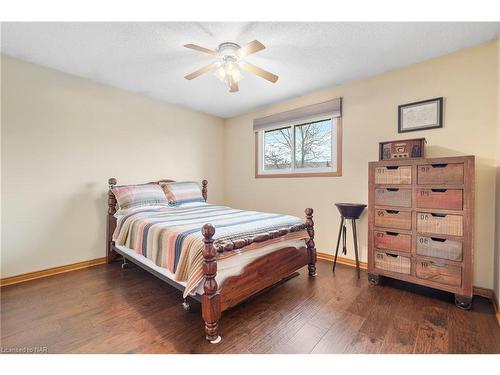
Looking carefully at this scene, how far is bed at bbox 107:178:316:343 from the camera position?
5.04 feet

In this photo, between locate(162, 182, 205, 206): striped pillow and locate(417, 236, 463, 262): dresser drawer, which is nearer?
locate(417, 236, 463, 262): dresser drawer

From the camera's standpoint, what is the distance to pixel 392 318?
5.71 ft

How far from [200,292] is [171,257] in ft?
1.24

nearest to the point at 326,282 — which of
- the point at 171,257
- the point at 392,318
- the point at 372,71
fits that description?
the point at 392,318

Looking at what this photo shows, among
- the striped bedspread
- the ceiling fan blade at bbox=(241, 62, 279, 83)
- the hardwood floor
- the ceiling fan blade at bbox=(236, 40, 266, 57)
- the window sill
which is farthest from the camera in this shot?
the window sill

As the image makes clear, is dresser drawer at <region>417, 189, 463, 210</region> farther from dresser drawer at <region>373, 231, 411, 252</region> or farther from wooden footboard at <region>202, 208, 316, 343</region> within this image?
wooden footboard at <region>202, 208, 316, 343</region>

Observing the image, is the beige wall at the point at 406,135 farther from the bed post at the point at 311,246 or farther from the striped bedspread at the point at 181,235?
the striped bedspread at the point at 181,235

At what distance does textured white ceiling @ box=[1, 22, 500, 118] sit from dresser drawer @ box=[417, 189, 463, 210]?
135cm

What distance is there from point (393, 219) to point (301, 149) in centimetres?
170

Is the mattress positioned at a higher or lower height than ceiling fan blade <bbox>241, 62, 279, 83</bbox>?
lower

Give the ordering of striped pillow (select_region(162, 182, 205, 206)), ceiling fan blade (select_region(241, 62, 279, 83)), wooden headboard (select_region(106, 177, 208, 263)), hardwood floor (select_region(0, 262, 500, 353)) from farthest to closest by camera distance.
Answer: striped pillow (select_region(162, 182, 205, 206)) < wooden headboard (select_region(106, 177, 208, 263)) < ceiling fan blade (select_region(241, 62, 279, 83)) < hardwood floor (select_region(0, 262, 500, 353))

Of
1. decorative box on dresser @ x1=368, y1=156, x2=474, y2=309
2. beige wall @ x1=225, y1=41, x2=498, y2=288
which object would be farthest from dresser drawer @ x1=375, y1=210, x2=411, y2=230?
beige wall @ x1=225, y1=41, x2=498, y2=288

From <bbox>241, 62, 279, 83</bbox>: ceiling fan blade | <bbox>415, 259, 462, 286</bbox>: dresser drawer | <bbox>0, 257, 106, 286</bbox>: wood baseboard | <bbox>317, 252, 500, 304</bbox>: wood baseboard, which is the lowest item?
<bbox>317, 252, 500, 304</bbox>: wood baseboard
